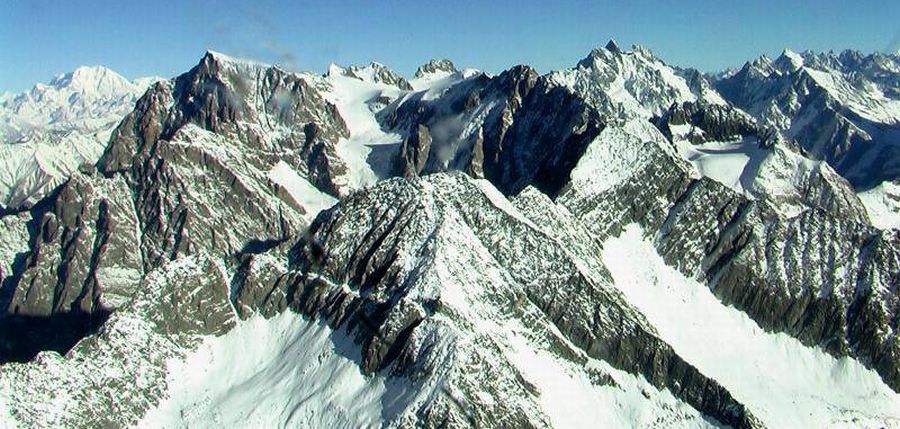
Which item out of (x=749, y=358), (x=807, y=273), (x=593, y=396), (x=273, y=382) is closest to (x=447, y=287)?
(x=593, y=396)

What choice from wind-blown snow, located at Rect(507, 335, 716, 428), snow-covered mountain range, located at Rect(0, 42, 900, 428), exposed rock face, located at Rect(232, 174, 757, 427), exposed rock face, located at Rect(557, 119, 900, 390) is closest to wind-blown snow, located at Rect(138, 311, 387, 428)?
snow-covered mountain range, located at Rect(0, 42, 900, 428)

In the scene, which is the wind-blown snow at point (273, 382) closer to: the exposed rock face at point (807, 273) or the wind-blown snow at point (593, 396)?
the wind-blown snow at point (593, 396)

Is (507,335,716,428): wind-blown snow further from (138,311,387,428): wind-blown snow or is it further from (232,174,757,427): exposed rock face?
(138,311,387,428): wind-blown snow

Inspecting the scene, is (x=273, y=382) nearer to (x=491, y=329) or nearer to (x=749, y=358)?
(x=491, y=329)

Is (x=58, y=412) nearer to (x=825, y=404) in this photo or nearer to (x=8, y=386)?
(x=8, y=386)

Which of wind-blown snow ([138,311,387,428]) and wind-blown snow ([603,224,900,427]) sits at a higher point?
wind-blown snow ([603,224,900,427])
